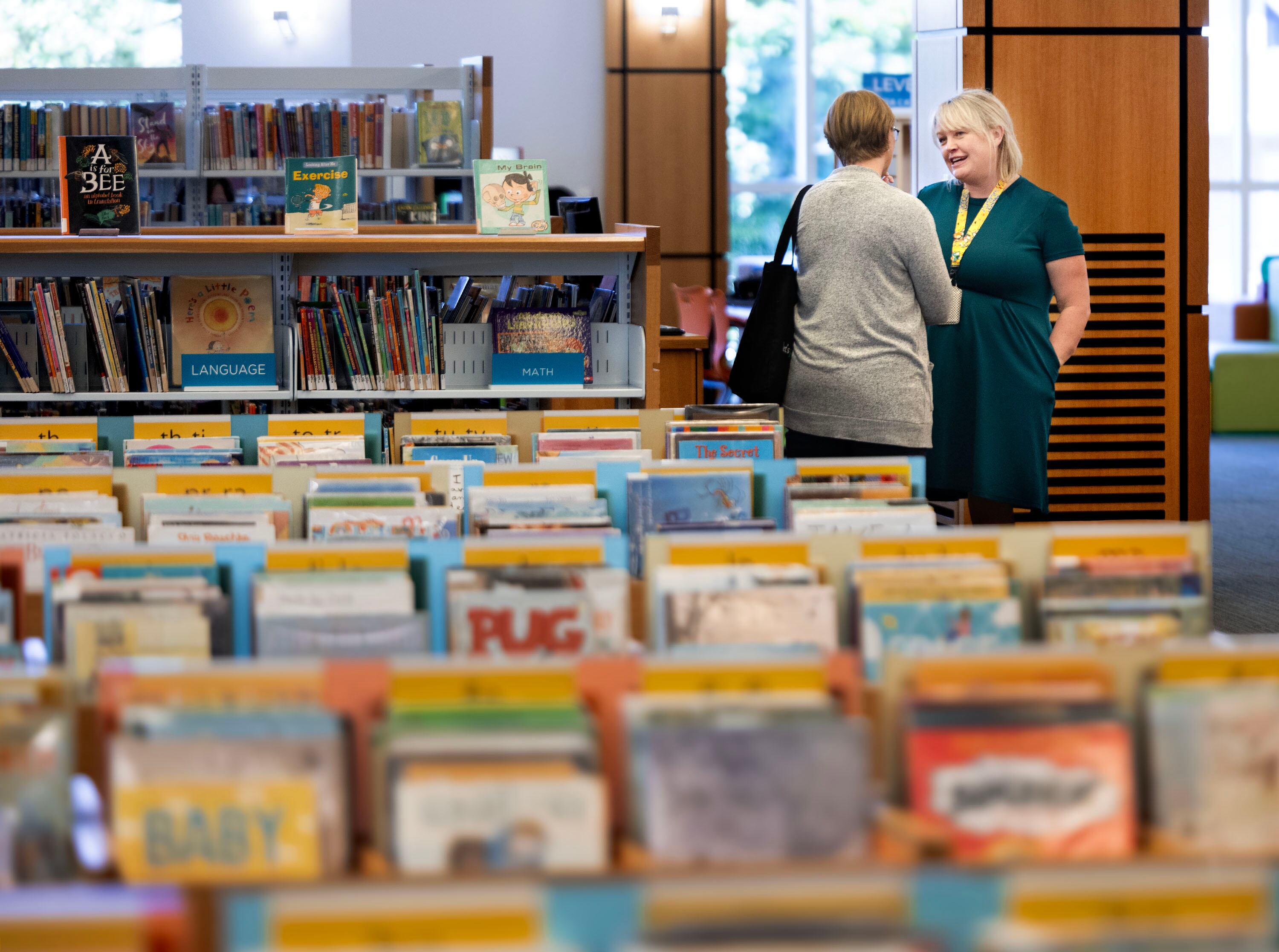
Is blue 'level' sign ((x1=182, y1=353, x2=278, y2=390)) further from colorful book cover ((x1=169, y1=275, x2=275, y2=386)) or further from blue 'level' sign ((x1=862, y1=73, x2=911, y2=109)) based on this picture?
blue 'level' sign ((x1=862, y1=73, x2=911, y2=109))

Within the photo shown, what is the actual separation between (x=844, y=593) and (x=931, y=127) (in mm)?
3678

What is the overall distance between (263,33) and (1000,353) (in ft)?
26.4

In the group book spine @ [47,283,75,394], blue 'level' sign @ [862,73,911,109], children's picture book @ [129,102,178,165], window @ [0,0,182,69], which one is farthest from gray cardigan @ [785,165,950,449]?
window @ [0,0,182,69]

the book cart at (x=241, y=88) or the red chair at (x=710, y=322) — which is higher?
the book cart at (x=241, y=88)

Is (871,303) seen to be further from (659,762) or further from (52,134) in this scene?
(52,134)

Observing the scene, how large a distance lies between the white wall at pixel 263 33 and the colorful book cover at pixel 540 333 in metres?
7.37

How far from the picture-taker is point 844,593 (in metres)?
1.67

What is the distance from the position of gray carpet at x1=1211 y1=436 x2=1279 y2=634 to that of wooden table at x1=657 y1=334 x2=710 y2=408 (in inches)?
89.8

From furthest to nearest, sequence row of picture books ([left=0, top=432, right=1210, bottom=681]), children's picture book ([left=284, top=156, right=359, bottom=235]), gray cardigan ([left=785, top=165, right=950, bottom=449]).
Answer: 1. children's picture book ([left=284, top=156, right=359, bottom=235])
2. gray cardigan ([left=785, top=165, right=950, bottom=449])
3. row of picture books ([left=0, top=432, right=1210, bottom=681])

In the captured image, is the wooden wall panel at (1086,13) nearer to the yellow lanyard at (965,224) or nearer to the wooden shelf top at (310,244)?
the yellow lanyard at (965,224)

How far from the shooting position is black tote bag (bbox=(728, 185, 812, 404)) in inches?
124

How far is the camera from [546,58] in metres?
10.4

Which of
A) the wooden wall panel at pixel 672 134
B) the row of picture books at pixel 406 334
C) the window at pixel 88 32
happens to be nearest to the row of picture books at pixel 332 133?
the row of picture books at pixel 406 334

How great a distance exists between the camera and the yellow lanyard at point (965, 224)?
3564 millimetres
